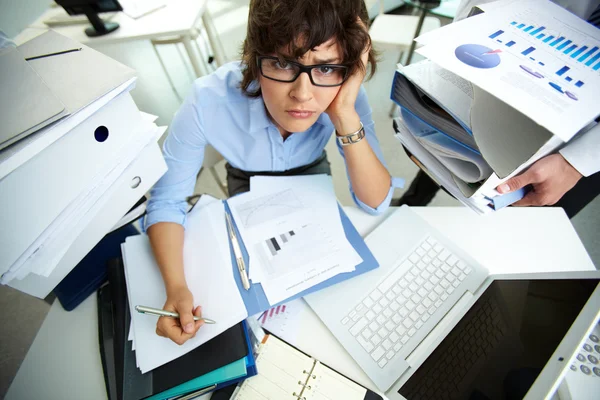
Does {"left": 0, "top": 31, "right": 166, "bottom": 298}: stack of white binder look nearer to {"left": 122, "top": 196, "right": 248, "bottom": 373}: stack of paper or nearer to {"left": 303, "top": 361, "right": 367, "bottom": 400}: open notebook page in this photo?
{"left": 122, "top": 196, "right": 248, "bottom": 373}: stack of paper

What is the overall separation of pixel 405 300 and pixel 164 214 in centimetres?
70

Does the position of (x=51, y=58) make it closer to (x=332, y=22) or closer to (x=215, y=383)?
(x=332, y=22)

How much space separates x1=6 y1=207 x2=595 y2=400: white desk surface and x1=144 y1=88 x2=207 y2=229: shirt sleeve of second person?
0.32m

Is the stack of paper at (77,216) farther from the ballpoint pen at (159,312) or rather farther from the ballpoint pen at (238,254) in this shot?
the ballpoint pen at (238,254)

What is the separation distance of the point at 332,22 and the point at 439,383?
81 centimetres

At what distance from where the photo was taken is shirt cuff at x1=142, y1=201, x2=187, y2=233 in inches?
31.2

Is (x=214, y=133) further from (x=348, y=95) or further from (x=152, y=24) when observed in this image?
(x=152, y=24)

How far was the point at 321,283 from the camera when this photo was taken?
698 mm

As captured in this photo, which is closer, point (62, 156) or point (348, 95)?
point (62, 156)

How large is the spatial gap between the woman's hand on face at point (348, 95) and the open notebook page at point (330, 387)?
0.68 metres

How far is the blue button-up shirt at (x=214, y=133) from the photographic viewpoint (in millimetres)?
864

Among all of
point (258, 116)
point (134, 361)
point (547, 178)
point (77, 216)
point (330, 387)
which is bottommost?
point (330, 387)

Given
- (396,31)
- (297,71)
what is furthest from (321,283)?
(396,31)

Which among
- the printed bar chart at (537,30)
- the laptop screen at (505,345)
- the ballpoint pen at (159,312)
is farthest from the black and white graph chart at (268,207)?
the printed bar chart at (537,30)
